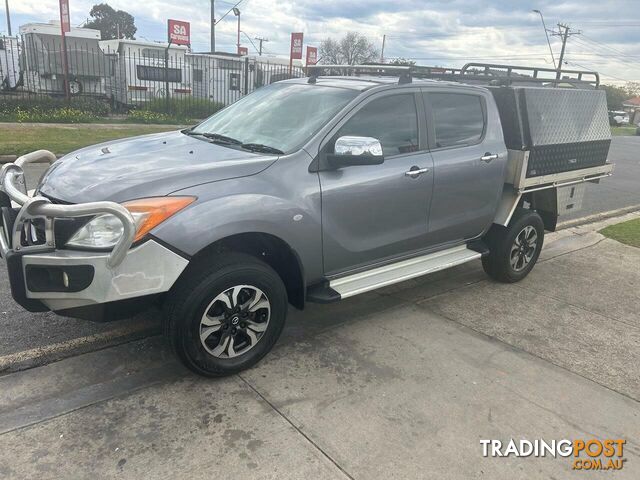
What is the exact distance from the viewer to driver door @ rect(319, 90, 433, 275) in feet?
11.7

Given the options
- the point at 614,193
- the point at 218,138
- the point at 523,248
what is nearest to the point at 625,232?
the point at 523,248

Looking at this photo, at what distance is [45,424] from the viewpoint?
9.16 ft

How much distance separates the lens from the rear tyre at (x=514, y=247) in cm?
501

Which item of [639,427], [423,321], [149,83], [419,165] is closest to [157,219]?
[419,165]

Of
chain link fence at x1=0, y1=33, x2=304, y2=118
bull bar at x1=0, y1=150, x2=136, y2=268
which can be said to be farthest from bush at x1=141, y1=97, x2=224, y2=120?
A: bull bar at x1=0, y1=150, x2=136, y2=268

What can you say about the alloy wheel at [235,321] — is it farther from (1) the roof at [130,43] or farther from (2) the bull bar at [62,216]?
(1) the roof at [130,43]

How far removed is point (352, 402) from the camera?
312cm

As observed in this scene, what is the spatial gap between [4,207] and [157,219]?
3.81ft

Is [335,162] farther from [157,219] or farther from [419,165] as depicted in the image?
[157,219]

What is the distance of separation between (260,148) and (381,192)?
2.98 feet

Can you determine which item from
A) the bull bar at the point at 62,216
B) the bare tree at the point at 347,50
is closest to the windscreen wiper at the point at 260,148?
the bull bar at the point at 62,216

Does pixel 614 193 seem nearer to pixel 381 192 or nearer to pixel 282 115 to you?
pixel 381 192

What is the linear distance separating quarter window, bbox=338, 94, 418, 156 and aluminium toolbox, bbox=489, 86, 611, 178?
1273mm

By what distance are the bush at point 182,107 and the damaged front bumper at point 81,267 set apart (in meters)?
16.1
